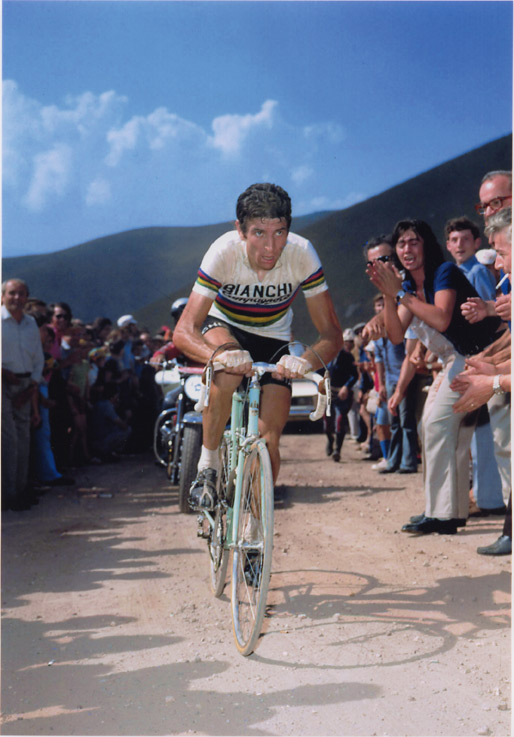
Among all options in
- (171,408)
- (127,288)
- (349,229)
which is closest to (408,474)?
(171,408)

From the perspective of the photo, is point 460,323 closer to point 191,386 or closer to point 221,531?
point 221,531

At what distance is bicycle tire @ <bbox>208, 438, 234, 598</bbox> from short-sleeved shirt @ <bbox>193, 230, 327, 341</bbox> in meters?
0.78

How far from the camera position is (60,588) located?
4.81 m

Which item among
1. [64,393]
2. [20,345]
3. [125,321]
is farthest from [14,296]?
[125,321]

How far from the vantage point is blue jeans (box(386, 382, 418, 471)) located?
874 cm

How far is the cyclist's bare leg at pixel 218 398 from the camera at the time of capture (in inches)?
160

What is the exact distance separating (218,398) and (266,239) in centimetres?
89

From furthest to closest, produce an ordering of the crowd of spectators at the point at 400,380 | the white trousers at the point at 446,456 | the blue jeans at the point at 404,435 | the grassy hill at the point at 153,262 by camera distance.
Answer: the blue jeans at the point at 404,435, the white trousers at the point at 446,456, the crowd of spectators at the point at 400,380, the grassy hill at the point at 153,262

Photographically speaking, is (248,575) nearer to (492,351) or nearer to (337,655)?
(337,655)

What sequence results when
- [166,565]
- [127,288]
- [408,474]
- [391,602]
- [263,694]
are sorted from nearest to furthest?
[263,694] → [391,602] → [166,565] → [127,288] → [408,474]

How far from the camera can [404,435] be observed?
8.90 meters

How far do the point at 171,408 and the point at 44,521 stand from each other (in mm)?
1993

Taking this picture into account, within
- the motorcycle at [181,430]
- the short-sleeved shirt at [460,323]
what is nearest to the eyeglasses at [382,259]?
the short-sleeved shirt at [460,323]

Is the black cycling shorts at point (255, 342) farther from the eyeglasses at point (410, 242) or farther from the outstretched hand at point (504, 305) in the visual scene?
the eyeglasses at point (410, 242)
